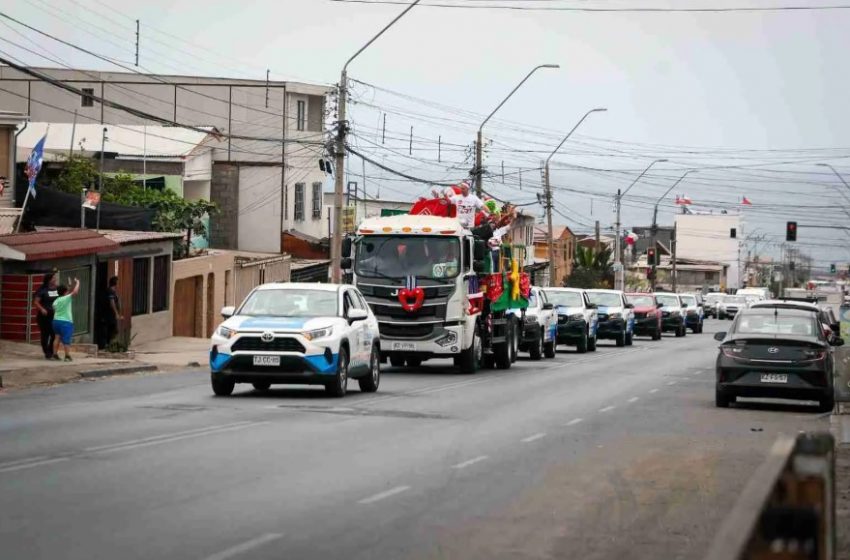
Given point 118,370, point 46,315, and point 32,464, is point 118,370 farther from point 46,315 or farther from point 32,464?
point 32,464

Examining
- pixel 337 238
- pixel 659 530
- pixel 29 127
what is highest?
pixel 29 127

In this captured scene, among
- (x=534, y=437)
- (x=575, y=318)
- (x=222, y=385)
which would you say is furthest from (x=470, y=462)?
(x=575, y=318)

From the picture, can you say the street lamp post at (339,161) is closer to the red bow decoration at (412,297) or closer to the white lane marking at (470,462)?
the red bow decoration at (412,297)

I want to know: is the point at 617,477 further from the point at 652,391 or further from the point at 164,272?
the point at 164,272

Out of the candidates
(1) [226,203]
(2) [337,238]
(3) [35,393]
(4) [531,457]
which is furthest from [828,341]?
(1) [226,203]

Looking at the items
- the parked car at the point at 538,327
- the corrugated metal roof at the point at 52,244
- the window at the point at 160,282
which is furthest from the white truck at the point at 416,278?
the window at the point at 160,282

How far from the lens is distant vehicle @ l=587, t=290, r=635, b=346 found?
2012 inches

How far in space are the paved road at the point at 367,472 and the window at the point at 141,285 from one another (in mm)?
16439

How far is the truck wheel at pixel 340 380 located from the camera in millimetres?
23047

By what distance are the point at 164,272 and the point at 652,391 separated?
20.2 meters

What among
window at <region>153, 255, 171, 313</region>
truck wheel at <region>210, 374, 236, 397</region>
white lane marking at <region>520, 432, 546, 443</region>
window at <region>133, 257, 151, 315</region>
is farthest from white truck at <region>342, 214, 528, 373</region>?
window at <region>153, 255, 171, 313</region>

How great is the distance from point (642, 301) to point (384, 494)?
48848 mm

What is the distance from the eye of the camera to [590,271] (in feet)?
327

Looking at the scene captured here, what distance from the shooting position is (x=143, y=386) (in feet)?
85.4
